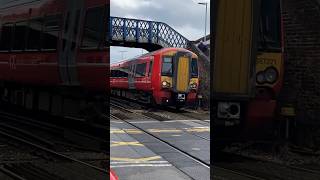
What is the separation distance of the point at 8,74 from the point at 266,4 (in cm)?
89

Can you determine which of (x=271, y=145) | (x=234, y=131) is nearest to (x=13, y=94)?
(x=234, y=131)

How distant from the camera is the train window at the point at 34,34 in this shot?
4.72 feet

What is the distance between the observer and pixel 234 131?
4.80ft

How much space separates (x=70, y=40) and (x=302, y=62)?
71 centimetres

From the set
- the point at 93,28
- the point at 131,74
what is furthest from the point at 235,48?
the point at 131,74

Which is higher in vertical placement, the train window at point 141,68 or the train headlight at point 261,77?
the train window at point 141,68

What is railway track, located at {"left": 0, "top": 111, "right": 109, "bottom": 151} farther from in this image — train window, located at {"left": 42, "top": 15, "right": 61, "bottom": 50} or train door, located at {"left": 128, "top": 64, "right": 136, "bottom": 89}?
train door, located at {"left": 128, "top": 64, "right": 136, "bottom": 89}

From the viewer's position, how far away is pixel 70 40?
136 centimetres

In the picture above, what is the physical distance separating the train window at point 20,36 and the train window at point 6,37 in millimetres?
22

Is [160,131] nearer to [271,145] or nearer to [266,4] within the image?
[271,145]

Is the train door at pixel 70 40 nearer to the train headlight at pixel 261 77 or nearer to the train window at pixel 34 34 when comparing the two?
the train window at pixel 34 34

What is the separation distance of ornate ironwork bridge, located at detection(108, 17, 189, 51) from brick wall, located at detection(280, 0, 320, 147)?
343 mm

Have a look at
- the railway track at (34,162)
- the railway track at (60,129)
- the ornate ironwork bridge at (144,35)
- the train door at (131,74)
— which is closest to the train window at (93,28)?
the ornate ironwork bridge at (144,35)

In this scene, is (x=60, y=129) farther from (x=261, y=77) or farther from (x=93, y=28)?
(x=261, y=77)
